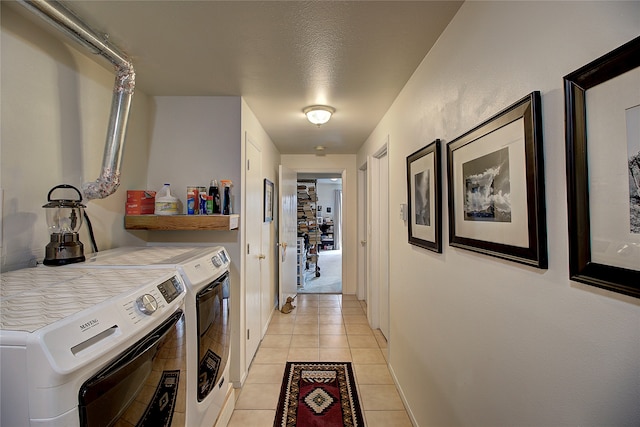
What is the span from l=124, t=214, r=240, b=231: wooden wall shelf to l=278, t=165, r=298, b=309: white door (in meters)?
1.58

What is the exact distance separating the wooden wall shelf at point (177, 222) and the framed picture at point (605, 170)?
1.83 meters

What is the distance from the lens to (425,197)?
5.59ft

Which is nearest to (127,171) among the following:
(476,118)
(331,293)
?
(476,118)

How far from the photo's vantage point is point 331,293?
15.9 feet

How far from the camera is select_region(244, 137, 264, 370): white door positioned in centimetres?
247

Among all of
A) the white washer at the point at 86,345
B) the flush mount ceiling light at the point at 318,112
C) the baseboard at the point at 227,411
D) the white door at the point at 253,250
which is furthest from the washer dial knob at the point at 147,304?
the flush mount ceiling light at the point at 318,112

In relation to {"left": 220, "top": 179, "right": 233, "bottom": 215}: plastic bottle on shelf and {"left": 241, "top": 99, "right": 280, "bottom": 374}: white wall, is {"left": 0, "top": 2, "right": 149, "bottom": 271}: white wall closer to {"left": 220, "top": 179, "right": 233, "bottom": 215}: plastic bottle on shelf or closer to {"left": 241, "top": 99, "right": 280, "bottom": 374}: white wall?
{"left": 220, "top": 179, "right": 233, "bottom": 215}: plastic bottle on shelf

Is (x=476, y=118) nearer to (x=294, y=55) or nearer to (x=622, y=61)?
(x=622, y=61)

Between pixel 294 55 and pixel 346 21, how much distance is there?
415 mm

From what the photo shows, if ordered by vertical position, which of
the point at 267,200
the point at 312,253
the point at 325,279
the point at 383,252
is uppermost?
the point at 267,200

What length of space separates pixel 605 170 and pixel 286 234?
3.46 metres

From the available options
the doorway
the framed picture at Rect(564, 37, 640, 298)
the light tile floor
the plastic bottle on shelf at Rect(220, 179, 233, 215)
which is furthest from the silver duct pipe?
the doorway

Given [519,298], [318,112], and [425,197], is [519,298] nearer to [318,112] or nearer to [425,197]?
[425,197]

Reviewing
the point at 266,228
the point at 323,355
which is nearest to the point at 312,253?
the point at 266,228
